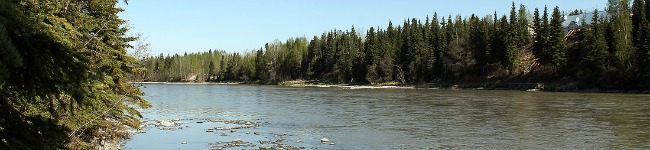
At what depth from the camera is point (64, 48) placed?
16.3ft

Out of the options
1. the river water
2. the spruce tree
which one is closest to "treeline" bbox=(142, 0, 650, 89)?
the spruce tree

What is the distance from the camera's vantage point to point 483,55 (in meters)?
107

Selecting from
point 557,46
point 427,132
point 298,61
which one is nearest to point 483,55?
point 557,46

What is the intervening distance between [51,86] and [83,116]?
8936mm

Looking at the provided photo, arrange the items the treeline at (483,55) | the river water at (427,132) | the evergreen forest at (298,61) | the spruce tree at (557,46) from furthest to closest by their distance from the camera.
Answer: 1. the spruce tree at (557,46)
2. the treeline at (483,55)
3. the river water at (427,132)
4. the evergreen forest at (298,61)

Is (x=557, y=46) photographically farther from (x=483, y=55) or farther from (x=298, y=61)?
(x=298, y=61)

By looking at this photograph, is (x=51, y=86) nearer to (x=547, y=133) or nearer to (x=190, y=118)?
(x=547, y=133)

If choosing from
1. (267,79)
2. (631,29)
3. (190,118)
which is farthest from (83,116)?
(267,79)

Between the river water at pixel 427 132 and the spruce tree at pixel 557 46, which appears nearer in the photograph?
the river water at pixel 427 132

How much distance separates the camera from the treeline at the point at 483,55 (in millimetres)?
78812

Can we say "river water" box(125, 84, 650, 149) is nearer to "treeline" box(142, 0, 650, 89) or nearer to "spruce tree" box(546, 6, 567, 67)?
"treeline" box(142, 0, 650, 89)

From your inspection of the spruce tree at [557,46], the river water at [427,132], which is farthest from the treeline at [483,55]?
the river water at [427,132]

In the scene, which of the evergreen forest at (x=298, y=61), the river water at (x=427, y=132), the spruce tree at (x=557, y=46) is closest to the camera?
the evergreen forest at (x=298, y=61)

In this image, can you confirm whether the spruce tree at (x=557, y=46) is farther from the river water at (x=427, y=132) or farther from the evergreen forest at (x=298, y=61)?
the river water at (x=427, y=132)
